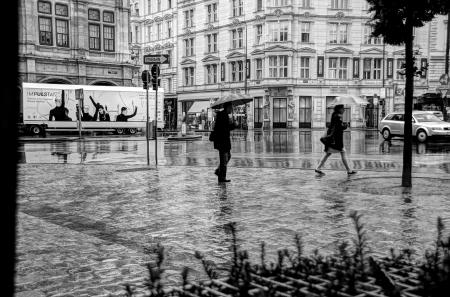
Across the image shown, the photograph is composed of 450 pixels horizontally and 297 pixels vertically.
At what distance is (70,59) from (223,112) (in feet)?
115

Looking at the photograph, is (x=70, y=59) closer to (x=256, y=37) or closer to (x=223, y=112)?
(x=256, y=37)

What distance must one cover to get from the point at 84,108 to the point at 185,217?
34.3m

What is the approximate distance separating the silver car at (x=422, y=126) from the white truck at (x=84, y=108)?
1888 centimetres

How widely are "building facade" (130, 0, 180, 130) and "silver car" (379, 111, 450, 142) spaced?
3976 cm

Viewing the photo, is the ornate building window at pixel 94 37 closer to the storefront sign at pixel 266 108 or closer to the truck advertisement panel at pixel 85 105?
the truck advertisement panel at pixel 85 105

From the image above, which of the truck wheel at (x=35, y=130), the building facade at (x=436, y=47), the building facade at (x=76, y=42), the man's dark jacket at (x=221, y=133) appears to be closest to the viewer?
the man's dark jacket at (x=221, y=133)

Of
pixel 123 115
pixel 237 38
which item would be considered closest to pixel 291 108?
pixel 237 38

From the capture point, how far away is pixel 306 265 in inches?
99.8

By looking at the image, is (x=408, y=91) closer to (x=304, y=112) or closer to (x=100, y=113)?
(x=100, y=113)

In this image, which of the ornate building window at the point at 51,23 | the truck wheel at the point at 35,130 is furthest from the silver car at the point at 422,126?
the ornate building window at the point at 51,23

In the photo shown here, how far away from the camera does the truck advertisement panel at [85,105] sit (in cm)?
3803

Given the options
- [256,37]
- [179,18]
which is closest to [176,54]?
[179,18]

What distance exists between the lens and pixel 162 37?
237ft

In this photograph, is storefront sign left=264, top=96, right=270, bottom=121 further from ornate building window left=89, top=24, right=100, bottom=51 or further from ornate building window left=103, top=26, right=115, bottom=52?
ornate building window left=89, top=24, right=100, bottom=51
